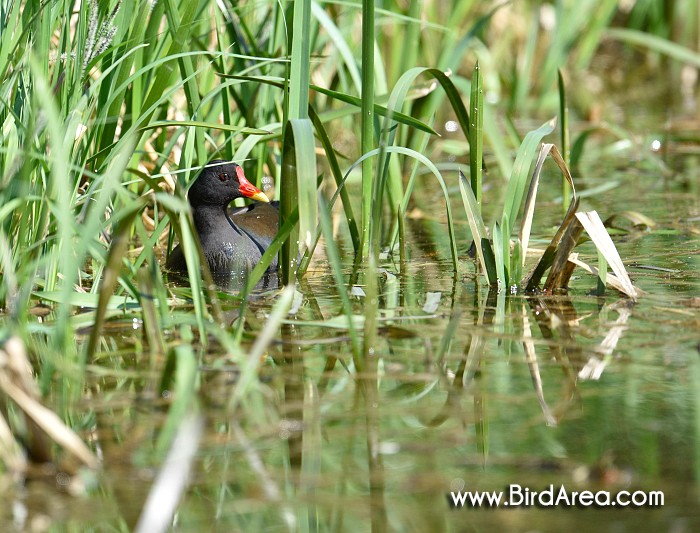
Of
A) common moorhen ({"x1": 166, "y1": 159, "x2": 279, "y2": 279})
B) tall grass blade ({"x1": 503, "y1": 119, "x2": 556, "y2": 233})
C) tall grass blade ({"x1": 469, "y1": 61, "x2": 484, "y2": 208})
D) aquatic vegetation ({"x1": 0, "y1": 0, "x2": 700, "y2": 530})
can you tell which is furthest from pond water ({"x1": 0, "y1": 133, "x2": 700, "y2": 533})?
common moorhen ({"x1": 166, "y1": 159, "x2": 279, "y2": 279})

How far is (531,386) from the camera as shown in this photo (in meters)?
2.49

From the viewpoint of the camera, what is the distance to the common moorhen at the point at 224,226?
412cm

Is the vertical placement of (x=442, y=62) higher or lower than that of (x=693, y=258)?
higher

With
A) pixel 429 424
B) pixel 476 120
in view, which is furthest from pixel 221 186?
pixel 429 424

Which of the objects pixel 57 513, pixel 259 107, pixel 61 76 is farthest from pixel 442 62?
pixel 57 513

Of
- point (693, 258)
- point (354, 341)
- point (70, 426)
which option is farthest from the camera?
point (693, 258)

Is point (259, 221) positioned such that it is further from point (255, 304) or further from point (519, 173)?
point (519, 173)

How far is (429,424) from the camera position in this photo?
2.28m

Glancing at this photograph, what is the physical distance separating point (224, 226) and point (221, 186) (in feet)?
0.62

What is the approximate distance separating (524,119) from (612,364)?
14.8 feet

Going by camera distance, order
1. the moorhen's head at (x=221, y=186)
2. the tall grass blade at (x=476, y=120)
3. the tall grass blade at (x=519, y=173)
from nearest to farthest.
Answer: the tall grass blade at (x=519, y=173), the tall grass blade at (x=476, y=120), the moorhen's head at (x=221, y=186)

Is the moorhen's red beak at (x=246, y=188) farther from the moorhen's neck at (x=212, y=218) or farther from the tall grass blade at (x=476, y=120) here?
the tall grass blade at (x=476, y=120)

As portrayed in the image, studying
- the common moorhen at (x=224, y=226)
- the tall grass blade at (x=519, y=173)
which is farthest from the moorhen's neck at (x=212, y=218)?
the tall grass blade at (x=519, y=173)

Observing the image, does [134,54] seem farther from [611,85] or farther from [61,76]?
[611,85]
